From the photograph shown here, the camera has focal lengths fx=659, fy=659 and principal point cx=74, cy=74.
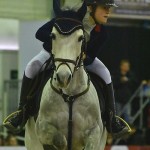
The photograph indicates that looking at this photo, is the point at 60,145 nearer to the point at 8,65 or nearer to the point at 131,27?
the point at 8,65

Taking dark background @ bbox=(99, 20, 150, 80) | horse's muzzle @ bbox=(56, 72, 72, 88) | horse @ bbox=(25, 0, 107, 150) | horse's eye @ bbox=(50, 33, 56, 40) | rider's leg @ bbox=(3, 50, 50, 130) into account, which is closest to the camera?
horse's muzzle @ bbox=(56, 72, 72, 88)

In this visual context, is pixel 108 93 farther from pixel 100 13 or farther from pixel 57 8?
pixel 57 8

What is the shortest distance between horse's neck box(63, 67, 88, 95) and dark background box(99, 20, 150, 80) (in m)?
10.7

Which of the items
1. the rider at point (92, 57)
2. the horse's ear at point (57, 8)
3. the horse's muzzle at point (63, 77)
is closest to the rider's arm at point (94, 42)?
the rider at point (92, 57)

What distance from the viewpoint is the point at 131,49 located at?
1870 centimetres

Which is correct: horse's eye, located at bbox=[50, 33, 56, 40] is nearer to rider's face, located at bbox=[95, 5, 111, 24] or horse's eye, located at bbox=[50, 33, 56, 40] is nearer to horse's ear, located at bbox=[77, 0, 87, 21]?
horse's ear, located at bbox=[77, 0, 87, 21]

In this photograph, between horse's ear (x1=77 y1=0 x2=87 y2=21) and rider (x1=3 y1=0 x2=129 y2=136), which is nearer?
horse's ear (x1=77 y1=0 x2=87 y2=21)

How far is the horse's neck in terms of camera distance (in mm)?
7516

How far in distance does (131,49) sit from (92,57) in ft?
34.8

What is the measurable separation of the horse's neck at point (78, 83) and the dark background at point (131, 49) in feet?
35.0

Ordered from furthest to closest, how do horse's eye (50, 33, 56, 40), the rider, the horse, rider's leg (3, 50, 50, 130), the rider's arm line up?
rider's leg (3, 50, 50, 130) < the rider's arm < the rider < the horse < horse's eye (50, 33, 56, 40)

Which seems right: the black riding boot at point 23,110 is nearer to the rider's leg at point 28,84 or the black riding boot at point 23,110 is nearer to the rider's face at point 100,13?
the rider's leg at point 28,84

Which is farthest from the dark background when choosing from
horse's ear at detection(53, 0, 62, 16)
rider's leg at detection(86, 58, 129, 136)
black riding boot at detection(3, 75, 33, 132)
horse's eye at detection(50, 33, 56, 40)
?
horse's eye at detection(50, 33, 56, 40)

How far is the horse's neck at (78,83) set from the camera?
24.7 ft
